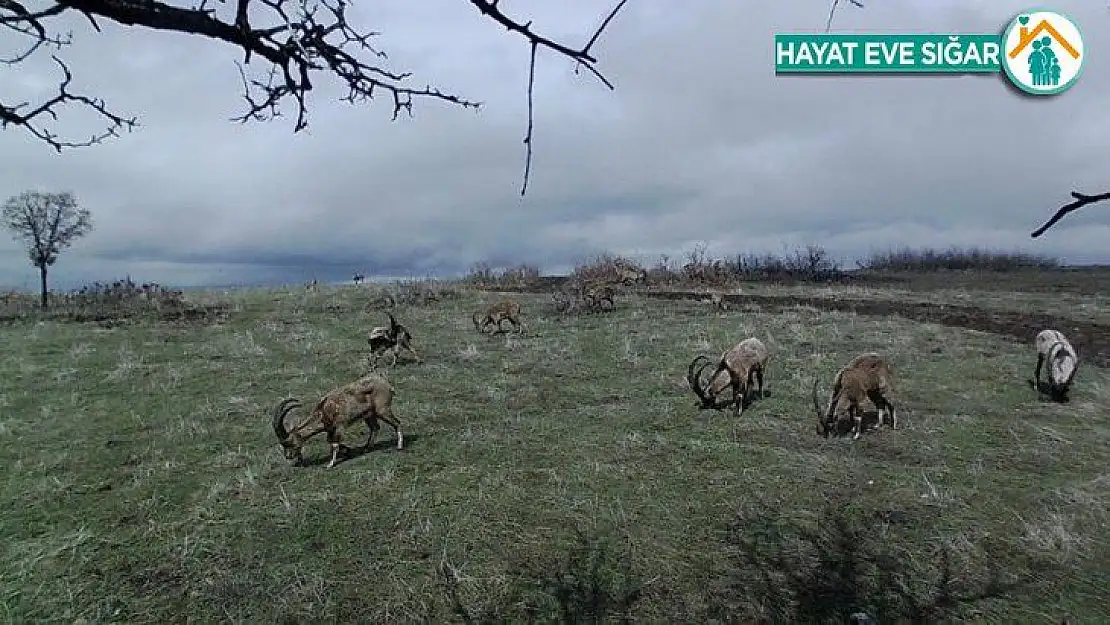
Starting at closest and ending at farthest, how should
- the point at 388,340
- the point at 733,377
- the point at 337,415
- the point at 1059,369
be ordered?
1. the point at 337,415
2. the point at 733,377
3. the point at 1059,369
4. the point at 388,340

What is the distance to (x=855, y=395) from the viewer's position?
346 inches

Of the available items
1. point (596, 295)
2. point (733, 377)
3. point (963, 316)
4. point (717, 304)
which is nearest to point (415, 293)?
point (596, 295)

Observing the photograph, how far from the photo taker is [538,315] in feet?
68.6

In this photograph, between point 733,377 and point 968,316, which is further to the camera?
point 968,316

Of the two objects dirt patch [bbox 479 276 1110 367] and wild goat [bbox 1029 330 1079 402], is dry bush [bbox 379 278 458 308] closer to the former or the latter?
dirt patch [bbox 479 276 1110 367]

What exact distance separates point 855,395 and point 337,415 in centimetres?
690

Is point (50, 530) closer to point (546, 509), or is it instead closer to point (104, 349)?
point (546, 509)

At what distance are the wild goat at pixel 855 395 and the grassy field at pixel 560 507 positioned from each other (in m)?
0.34

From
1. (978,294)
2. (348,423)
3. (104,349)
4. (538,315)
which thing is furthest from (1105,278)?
(104,349)

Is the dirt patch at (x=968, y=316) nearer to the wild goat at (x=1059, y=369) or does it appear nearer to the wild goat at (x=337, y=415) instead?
the wild goat at (x=1059, y=369)

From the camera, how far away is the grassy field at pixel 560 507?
5.55 metres

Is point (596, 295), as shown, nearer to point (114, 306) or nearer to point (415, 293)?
point (415, 293)

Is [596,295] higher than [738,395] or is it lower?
higher

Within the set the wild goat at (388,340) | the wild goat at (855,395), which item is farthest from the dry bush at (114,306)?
the wild goat at (855,395)
